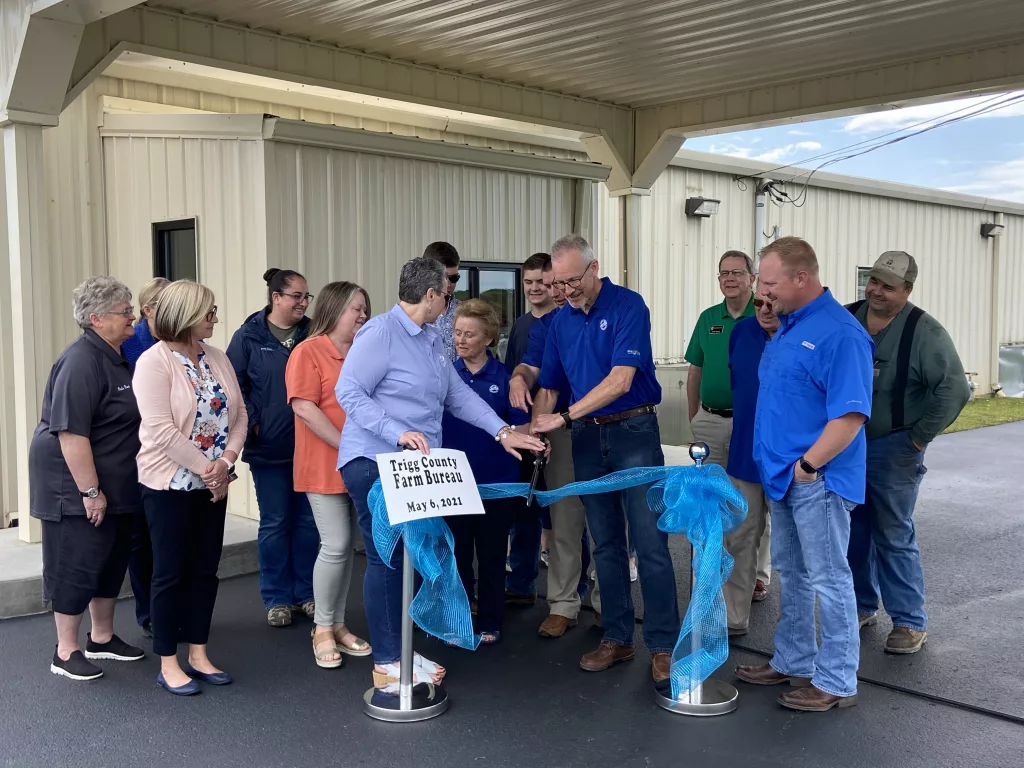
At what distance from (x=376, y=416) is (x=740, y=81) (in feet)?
19.1

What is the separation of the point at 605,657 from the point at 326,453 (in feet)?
5.38

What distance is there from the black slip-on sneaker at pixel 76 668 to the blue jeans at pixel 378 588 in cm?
134

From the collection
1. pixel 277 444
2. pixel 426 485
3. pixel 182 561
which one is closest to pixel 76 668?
pixel 182 561

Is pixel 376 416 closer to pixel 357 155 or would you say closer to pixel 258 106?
pixel 357 155

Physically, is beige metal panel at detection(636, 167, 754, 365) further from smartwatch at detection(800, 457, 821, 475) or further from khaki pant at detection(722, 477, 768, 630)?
smartwatch at detection(800, 457, 821, 475)

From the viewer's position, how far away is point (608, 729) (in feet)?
12.7

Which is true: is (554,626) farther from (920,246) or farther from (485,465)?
Result: (920,246)

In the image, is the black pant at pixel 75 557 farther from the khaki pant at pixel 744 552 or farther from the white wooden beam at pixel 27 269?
the khaki pant at pixel 744 552

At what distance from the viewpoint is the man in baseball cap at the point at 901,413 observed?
4602 millimetres

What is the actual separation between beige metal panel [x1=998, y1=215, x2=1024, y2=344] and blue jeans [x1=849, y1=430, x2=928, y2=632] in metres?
17.5

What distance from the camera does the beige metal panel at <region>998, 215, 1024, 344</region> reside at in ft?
66.6

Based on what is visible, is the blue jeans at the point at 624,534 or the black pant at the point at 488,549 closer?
the blue jeans at the point at 624,534

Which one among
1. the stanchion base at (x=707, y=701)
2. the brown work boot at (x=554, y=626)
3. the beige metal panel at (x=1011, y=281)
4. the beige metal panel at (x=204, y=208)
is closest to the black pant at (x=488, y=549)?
the brown work boot at (x=554, y=626)

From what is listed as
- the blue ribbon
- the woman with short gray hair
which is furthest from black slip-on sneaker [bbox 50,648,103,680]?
the blue ribbon
